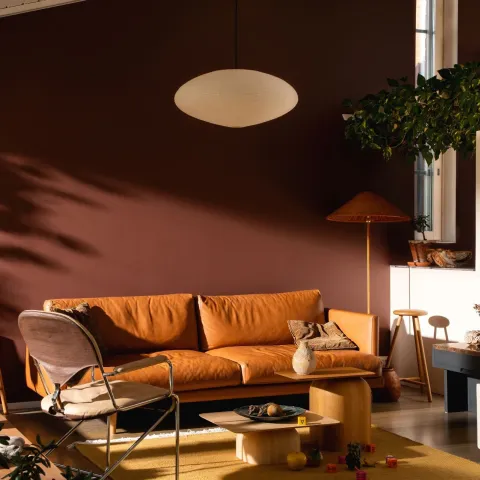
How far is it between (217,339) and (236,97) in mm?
2340

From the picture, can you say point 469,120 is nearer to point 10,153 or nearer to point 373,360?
point 373,360

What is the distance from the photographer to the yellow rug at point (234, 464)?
427cm

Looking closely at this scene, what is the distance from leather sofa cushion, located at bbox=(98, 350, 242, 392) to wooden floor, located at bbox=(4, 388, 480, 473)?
1.07 ft

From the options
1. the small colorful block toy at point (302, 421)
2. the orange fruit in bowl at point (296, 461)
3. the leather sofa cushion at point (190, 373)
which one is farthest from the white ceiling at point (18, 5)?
the orange fruit in bowl at point (296, 461)

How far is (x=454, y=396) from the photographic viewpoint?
19.5 ft

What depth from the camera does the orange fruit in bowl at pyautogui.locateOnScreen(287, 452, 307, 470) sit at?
4.35 meters

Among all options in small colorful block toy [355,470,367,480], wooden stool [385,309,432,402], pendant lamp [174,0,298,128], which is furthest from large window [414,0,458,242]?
small colorful block toy [355,470,367,480]

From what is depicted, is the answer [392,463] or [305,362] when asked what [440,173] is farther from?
[392,463]

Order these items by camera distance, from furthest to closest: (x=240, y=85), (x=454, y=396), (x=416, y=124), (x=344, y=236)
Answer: (x=344, y=236), (x=416, y=124), (x=454, y=396), (x=240, y=85)

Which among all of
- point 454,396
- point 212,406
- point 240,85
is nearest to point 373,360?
point 454,396

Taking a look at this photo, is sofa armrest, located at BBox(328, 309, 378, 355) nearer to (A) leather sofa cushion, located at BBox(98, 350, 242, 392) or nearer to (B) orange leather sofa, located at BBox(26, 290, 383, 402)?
(B) orange leather sofa, located at BBox(26, 290, 383, 402)

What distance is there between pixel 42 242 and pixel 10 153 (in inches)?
27.6

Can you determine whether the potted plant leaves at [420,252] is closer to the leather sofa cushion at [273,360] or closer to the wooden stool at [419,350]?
the wooden stool at [419,350]

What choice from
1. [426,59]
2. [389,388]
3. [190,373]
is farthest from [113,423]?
[426,59]
